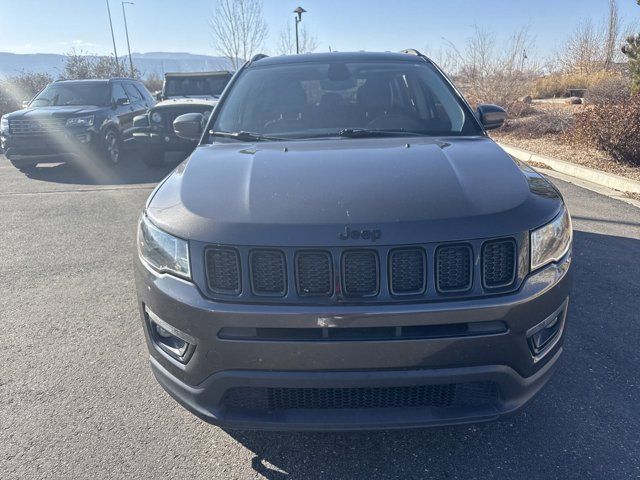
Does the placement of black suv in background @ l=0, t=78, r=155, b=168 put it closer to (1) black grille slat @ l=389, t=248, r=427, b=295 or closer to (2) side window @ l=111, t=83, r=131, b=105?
(2) side window @ l=111, t=83, r=131, b=105

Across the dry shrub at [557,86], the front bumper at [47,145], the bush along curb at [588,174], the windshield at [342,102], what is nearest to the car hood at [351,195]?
the windshield at [342,102]

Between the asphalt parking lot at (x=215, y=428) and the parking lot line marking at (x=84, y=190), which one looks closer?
the asphalt parking lot at (x=215, y=428)

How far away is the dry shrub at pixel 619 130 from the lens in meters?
7.95

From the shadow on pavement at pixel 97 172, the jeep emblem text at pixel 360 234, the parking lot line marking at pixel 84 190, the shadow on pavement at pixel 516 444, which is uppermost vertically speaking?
the jeep emblem text at pixel 360 234

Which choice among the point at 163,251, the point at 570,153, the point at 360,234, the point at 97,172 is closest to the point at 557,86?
the point at 570,153

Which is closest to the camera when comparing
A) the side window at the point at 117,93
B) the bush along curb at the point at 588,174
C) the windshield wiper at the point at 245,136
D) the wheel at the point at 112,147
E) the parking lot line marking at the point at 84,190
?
the windshield wiper at the point at 245,136

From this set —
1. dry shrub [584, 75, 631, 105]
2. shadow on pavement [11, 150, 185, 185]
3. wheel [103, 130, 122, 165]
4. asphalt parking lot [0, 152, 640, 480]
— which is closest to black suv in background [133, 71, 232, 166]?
shadow on pavement [11, 150, 185, 185]

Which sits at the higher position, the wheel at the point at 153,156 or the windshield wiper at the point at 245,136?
the windshield wiper at the point at 245,136

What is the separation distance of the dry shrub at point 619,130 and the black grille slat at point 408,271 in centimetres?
767

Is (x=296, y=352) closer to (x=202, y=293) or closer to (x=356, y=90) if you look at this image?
(x=202, y=293)

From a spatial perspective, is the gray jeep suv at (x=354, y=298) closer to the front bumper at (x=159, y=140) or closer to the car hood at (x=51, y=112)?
the front bumper at (x=159, y=140)

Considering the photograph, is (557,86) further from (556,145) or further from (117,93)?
(117,93)

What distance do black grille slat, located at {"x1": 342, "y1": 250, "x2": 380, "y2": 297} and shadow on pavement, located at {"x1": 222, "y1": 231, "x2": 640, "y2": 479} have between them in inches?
25.4

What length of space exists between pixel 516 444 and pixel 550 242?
1014 millimetres
